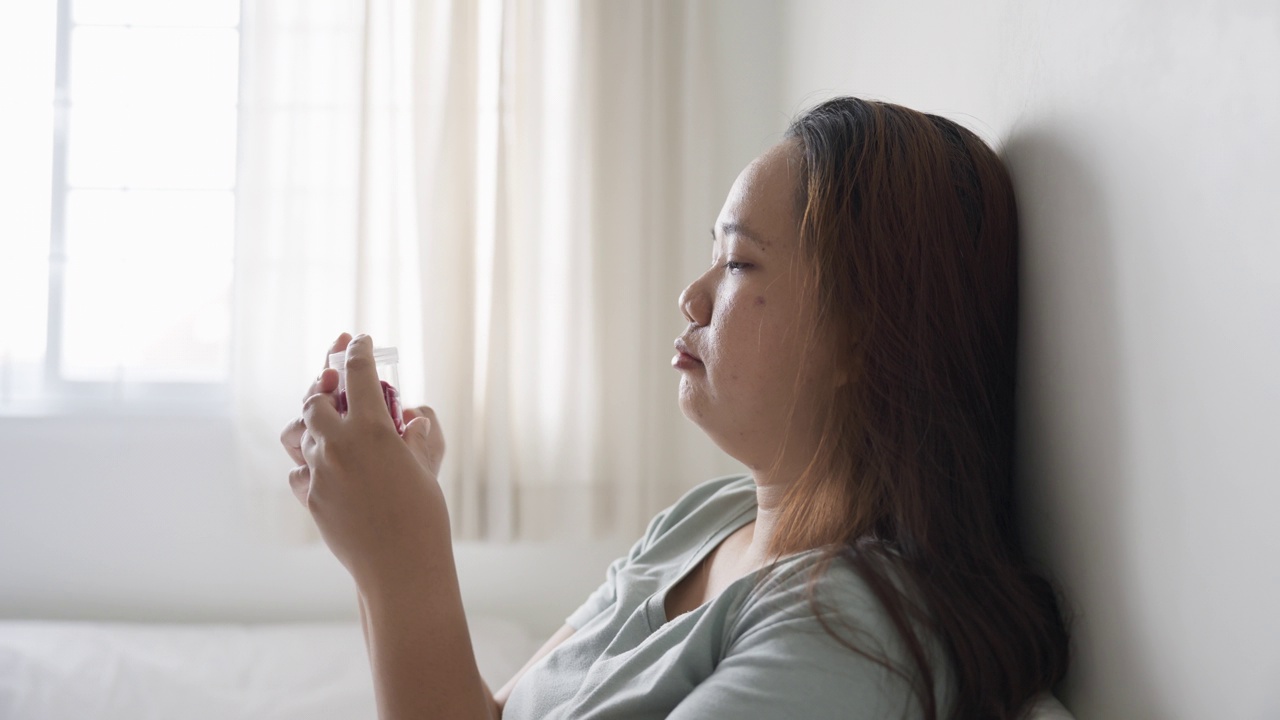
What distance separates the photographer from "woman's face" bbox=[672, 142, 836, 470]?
0.85m

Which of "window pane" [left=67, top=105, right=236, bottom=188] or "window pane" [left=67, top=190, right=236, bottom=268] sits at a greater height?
"window pane" [left=67, top=105, right=236, bottom=188]

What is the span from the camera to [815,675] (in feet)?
2.10

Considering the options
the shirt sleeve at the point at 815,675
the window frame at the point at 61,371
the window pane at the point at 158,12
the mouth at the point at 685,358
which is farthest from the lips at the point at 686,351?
the window pane at the point at 158,12

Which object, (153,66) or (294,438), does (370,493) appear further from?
(153,66)

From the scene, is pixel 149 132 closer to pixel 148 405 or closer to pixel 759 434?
pixel 148 405

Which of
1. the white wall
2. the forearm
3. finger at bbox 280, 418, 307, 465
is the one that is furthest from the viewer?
finger at bbox 280, 418, 307, 465

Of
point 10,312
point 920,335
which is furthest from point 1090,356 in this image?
point 10,312

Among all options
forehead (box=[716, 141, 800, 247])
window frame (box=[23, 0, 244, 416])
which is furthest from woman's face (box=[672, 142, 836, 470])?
window frame (box=[23, 0, 244, 416])

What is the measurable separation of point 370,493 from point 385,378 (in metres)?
0.18

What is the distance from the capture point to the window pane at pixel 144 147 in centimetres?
205

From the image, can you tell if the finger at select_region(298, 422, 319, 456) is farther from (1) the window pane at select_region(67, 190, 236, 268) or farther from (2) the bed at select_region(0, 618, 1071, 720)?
(1) the window pane at select_region(67, 190, 236, 268)

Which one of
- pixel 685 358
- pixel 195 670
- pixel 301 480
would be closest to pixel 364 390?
pixel 301 480

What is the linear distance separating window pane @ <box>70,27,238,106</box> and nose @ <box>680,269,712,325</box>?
159 centimetres

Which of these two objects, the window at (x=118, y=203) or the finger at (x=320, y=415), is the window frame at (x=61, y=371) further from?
the finger at (x=320, y=415)
